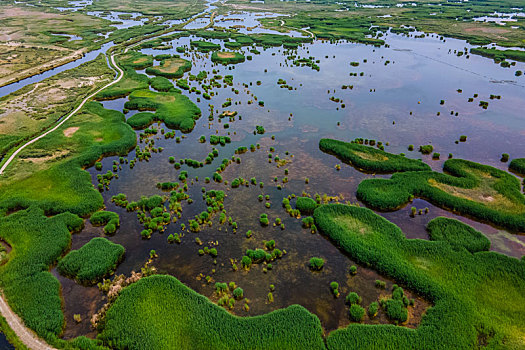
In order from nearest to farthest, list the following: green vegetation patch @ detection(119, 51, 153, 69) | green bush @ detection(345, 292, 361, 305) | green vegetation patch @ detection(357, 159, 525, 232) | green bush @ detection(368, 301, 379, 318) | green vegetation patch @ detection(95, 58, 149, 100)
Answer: green bush @ detection(368, 301, 379, 318) → green bush @ detection(345, 292, 361, 305) → green vegetation patch @ detection(357, 159, 525, 232) → green vegetation patch @ detection(95, 58, 149, 100) → green vegetation patch @ detection(119, 51, 153, 69)

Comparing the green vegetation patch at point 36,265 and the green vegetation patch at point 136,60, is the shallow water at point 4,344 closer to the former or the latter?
the green vegetation patch at point 36,265

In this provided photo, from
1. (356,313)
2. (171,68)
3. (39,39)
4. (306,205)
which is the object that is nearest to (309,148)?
(306,205)

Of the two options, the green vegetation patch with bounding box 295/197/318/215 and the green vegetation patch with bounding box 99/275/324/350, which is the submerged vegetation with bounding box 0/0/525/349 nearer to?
the green vegetation patch with bounding box 99/275/324/350

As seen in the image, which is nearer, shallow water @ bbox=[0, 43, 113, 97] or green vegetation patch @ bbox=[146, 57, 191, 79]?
shallow water @ bbox=[0, 43, 113, 97]

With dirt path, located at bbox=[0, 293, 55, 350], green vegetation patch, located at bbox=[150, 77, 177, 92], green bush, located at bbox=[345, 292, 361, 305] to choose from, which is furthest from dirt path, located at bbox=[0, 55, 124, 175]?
green bush, located at bbox=[345, 292, 361, 305]

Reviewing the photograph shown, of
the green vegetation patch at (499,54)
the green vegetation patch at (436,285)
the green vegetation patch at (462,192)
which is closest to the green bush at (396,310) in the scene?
the green vegetation patch at (436,285)

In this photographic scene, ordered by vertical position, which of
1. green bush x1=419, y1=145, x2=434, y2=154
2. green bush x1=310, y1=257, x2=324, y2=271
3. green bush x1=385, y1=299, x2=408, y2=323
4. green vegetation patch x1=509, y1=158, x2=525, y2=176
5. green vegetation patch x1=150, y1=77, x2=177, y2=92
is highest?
green vegetation patch x1=509, y1=158, x2=525, y2=176

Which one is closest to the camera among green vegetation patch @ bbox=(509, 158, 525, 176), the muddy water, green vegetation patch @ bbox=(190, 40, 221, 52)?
the muddy water

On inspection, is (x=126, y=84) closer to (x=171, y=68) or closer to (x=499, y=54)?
(x=171, y=68)
